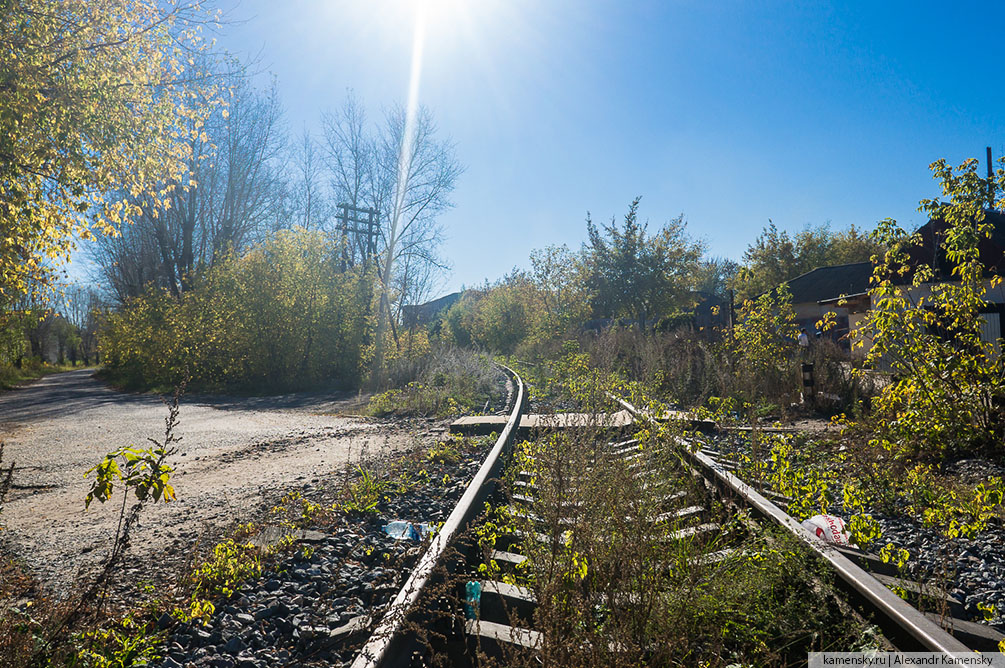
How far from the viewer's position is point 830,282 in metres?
35.2

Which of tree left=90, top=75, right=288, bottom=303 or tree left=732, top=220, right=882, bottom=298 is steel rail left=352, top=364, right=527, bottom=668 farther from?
tree left=732, top=220, right=882, bottom=298

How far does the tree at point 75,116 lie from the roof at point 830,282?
3310cm

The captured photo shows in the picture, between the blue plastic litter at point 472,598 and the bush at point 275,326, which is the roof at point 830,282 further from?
the blue plastic litter at point 472,598

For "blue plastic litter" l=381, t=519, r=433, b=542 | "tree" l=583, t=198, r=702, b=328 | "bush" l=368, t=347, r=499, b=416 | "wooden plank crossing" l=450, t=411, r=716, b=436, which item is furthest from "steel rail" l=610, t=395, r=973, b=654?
"tree" l=583, t=198, r=702, b=328

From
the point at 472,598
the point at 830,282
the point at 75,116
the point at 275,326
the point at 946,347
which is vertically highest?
the point at 830,282

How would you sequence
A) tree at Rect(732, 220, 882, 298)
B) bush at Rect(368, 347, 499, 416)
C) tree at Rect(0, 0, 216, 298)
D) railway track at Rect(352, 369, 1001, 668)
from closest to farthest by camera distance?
1. railway track at Rect(352, 369, 1001, 668)
2. tree at Rect(0, 0, 216, 298)
3. bush at Rect(368, 347, 499, 416)
4. tree at Rect(732, 220, 882, 298)

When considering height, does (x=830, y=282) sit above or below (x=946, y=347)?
above

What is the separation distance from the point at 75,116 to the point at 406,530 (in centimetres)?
640

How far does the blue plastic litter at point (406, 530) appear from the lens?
401 centimetres

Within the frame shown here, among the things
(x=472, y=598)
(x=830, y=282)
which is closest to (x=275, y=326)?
(x=472, y=598)

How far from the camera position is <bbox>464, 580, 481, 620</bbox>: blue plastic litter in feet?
9.34

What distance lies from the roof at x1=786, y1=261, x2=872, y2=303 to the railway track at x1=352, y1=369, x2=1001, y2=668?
107 ft

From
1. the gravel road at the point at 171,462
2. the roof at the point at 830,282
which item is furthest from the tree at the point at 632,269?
the gravel road at the point at 171,462

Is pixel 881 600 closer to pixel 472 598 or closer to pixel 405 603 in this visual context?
pixel 472 598
